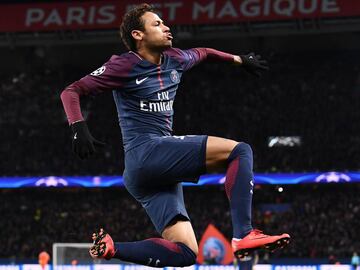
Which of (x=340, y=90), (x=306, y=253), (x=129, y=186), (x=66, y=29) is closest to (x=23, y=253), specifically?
(x=66, y=29)

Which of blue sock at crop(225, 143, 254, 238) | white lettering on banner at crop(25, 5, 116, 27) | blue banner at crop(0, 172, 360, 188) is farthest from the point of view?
white lettering on banner at crop(25, 5, 116, 27)

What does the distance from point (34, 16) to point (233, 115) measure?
8.24 meters

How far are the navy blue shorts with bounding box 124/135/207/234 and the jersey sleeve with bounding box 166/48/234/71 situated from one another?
0.66 metres

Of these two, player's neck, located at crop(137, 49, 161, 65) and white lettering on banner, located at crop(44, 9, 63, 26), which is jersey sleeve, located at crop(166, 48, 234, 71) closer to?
player's neck, located at crop(137, 49, 161, 65)

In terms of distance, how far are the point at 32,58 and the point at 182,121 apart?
23.7 feet

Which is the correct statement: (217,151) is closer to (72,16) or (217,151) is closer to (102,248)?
(102,248)

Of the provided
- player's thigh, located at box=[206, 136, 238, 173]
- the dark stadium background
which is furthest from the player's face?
the dark stadium background

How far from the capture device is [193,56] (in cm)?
498

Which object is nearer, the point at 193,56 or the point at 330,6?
the point at 193,56

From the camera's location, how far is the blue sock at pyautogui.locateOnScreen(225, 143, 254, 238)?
13.8ft

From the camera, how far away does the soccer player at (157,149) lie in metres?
4.23

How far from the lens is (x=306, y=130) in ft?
83.8

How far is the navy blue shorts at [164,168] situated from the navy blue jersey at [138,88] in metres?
0.13

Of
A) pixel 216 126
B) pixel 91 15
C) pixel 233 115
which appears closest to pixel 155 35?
pixel 91 15
